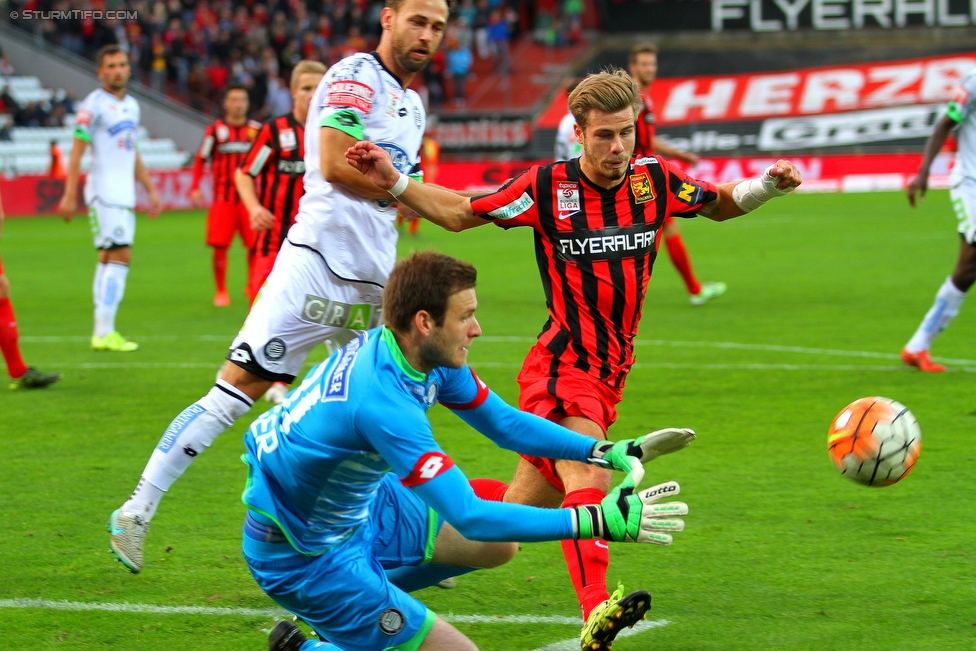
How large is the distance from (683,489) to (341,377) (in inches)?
118

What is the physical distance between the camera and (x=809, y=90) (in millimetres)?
36531

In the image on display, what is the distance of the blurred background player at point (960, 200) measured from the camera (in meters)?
8.51

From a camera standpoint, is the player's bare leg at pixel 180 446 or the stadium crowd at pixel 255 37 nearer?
the player's bare leg at pixel 180 446

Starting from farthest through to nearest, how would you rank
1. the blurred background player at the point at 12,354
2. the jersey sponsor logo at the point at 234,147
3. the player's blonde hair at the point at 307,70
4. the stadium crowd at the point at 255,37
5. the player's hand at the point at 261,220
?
the stadium crowd at the point at 255,37 < the jersey sponsor logo at the point at 234,147 < the player's blonde hair at the point at 307,70 < the blurred background player at the point at 12,354 < the player's hand at the point at 261,220

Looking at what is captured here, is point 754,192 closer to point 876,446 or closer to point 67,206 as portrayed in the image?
point 876,446

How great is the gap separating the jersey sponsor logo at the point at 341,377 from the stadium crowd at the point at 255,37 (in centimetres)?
3050

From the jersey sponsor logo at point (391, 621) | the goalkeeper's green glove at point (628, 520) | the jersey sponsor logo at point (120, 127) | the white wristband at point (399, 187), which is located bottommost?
the jersey sponsor logo at point (391, 621)

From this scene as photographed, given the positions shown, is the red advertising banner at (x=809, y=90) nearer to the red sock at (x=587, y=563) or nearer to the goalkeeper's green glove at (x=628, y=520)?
the red sock at (x=587, y=563)

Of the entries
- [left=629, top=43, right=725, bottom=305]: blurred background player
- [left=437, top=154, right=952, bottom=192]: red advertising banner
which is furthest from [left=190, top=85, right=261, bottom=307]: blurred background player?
[left=437, top=154, right=952, bottom=192]: red advertising banner

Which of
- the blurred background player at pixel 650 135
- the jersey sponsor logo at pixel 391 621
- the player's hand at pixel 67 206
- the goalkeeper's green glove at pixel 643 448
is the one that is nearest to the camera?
the jersey sponsor logo at pixel 391 621

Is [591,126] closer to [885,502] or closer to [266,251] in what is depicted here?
[885,502]

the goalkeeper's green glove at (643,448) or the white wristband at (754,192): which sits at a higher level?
the white wristband at (754,192)

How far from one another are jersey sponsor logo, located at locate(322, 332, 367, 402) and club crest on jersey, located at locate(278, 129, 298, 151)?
5.80m

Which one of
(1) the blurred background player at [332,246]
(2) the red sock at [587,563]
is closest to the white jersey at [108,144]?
(1) the blurred background player at [332,246]
